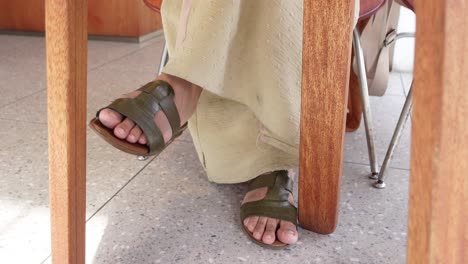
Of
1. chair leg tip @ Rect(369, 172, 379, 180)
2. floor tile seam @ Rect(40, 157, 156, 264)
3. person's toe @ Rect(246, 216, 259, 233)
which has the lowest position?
floor tile seam @ Rect(40, 157, 156, 264)

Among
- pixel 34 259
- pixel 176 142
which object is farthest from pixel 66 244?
pixel 176 142

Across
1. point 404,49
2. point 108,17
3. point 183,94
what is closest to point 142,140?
point 183,94

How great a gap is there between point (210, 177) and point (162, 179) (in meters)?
0.10

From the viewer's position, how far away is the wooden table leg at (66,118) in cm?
49

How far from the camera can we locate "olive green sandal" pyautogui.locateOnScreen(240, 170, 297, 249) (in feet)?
2.51

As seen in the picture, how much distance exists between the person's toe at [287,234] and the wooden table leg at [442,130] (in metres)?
0.42

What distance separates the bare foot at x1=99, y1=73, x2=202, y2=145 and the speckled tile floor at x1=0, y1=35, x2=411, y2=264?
154 mm

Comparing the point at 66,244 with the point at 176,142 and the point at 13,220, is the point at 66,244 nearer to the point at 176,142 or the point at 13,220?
the point at 13,220

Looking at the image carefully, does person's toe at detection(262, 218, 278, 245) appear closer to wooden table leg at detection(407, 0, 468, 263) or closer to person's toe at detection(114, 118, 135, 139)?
person's toe at detection(114, 118, 135, 139)

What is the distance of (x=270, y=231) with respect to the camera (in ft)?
2.41

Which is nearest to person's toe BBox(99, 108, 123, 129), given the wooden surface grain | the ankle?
the ankle

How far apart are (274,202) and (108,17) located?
223 centimetres

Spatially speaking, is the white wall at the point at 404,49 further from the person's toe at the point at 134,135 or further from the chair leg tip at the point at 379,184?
the person's toe at the point at 134,135

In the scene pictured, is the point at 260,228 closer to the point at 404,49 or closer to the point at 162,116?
the point at 162,116
